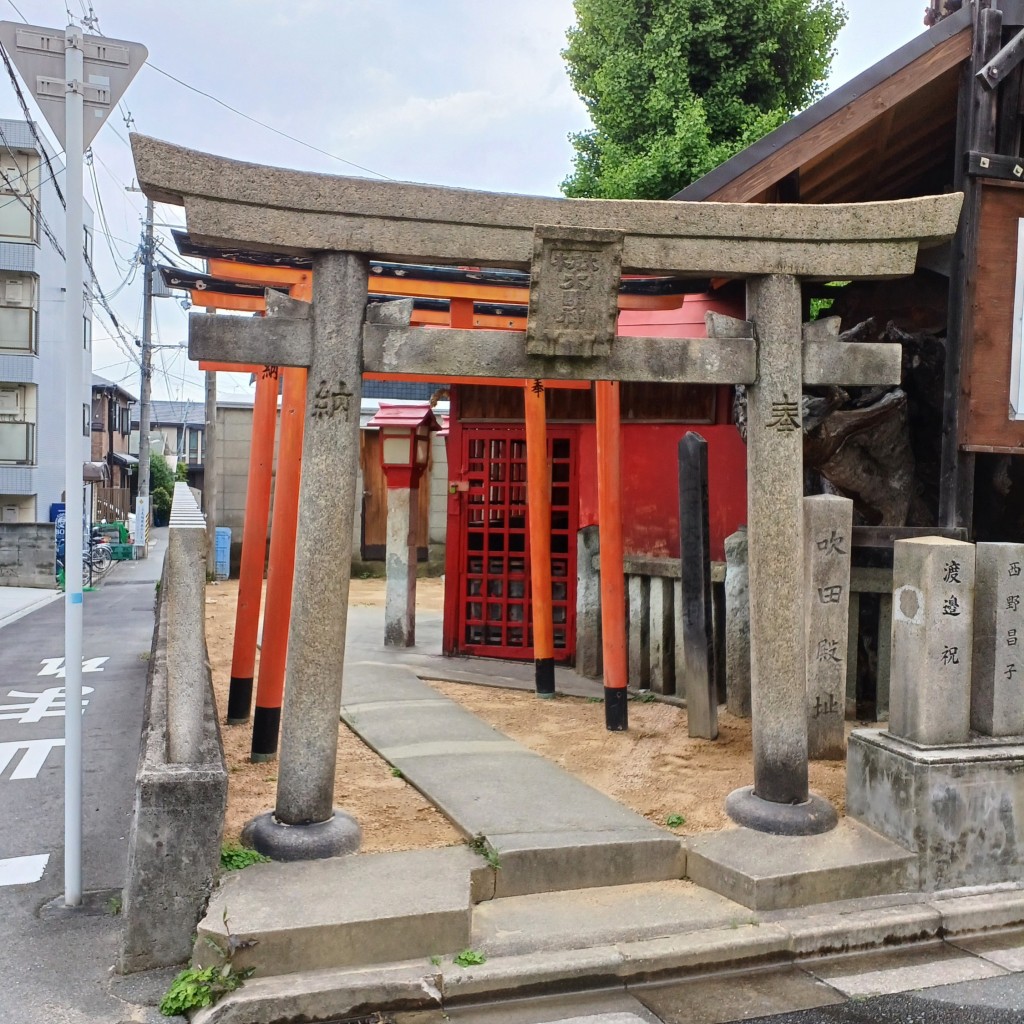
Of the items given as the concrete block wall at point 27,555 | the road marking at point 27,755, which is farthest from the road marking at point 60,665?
the concrete block wall at point 27,555

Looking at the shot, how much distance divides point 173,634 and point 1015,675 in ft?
15.0

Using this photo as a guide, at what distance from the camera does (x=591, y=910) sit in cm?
474

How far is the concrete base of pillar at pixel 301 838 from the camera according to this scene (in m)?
4.82

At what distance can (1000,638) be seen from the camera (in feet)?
17.6

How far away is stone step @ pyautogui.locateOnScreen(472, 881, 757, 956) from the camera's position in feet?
14.5

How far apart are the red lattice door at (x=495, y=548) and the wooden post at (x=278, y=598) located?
4292mm

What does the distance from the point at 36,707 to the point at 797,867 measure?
8400 millimetres

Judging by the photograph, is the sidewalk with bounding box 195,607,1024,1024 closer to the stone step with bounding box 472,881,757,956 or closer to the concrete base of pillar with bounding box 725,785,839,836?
the stone step with bounding box 472,881,757,956

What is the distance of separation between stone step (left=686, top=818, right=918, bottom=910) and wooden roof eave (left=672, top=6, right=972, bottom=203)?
4.44 m

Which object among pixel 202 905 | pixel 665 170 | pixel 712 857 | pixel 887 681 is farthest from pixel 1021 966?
pixel 665 170

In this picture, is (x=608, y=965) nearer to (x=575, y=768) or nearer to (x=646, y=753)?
(x=575, y=768)

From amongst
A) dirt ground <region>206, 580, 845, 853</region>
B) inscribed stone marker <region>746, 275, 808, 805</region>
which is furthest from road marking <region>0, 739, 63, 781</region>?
inscribed stone marker <region>746, 275, 808, 805</region>

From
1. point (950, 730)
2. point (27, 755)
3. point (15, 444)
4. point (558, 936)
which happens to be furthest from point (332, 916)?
point (15, 444)

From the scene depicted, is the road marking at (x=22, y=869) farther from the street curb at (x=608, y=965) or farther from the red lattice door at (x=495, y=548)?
the red lattice door at (x=495, y=548)
